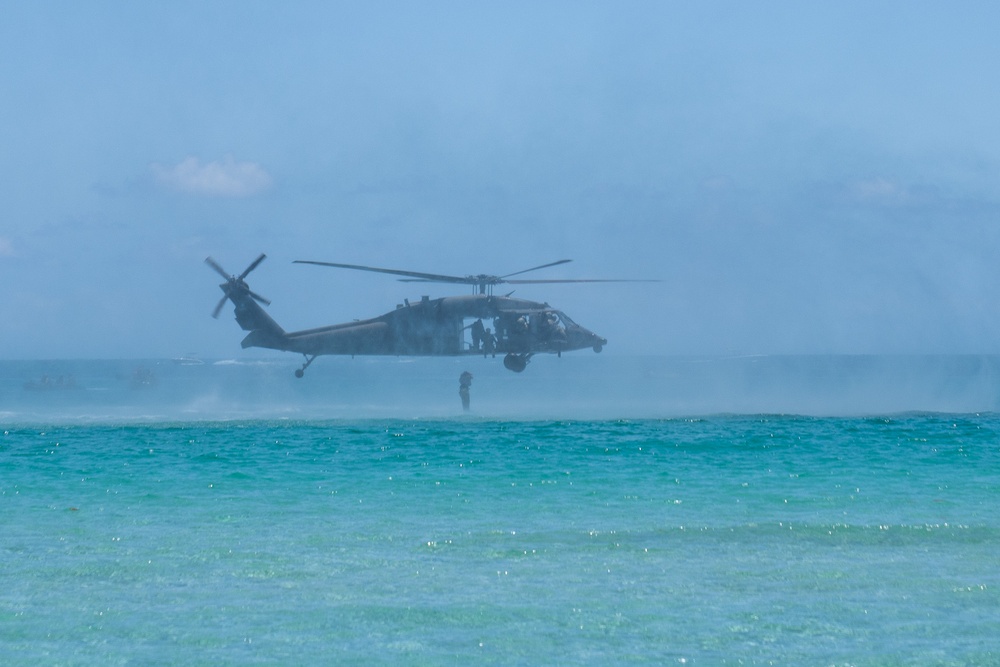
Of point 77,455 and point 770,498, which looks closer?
point 770,498

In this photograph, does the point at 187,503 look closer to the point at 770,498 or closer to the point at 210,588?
the point at 210,588

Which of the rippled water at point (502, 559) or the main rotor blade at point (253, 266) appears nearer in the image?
the rippled water at point (502, 559)

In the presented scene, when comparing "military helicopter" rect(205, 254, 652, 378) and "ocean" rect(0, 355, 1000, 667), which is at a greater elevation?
"military helicopter" rect(205, 254, 652, 378)

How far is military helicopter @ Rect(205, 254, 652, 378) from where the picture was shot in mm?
32031

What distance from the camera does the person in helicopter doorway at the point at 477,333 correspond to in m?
32.6

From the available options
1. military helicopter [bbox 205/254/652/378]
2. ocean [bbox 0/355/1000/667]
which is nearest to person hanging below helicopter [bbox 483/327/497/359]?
military helicopter [bbox 205/254/652/378]

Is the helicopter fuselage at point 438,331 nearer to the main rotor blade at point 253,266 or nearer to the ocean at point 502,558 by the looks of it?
the main rotor blade at point 253,266

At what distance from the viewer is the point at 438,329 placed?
33000 millimetres

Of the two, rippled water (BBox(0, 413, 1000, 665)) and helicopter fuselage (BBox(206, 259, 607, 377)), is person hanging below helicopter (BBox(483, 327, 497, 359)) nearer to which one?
helicopter fuselage (BBox(206, 259, 607, 377))

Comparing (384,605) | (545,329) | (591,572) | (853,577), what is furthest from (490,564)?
(545,329)

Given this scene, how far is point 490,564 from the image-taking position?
41.7 ft

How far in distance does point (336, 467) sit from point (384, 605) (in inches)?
509

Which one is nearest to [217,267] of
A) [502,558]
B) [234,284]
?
[234,284]

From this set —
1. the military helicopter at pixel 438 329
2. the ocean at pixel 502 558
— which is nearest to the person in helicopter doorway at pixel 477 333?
Answer: the military helicopter at pixel 438 329
